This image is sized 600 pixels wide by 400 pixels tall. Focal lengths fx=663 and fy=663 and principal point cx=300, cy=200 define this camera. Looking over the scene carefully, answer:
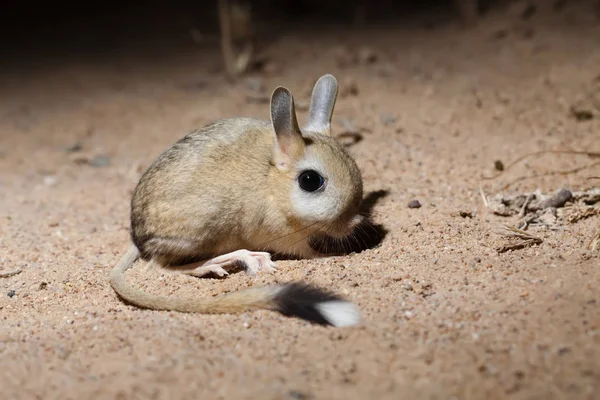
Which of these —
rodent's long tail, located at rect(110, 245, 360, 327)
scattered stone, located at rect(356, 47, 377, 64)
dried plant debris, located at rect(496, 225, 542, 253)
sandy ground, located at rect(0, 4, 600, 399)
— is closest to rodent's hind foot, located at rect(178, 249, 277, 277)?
sandy ground, located at rect(0, 4, 600, 399)

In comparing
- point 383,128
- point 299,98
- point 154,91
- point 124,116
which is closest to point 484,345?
point 383,128

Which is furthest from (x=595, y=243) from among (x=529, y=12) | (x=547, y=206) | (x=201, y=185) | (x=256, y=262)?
(x=529, y=12)

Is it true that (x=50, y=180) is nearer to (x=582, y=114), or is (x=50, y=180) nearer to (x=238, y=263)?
(x=238, y=263)

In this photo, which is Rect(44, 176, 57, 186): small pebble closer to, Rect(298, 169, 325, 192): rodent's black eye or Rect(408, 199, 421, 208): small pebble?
Rect(298, 169, 325, 192): rodent's black eye

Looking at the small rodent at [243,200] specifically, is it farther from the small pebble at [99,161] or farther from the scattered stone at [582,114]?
the scattered stone at [582,114]

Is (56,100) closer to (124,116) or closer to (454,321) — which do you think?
(124,116)
